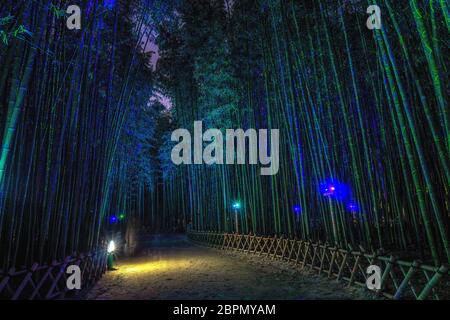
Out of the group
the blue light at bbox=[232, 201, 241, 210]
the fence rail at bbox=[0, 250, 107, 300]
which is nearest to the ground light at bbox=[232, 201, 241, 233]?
the blue light at bbox=[232, 201, 241, 210]

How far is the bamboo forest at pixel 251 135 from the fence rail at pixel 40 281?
0.02 metres

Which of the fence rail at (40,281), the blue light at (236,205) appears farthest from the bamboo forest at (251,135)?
the blue light at (236,205)

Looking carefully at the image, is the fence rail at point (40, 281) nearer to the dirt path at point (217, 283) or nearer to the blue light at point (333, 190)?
the dirt path at point (217, 283)

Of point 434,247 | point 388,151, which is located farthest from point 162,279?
point 388,151

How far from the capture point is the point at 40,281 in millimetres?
3547

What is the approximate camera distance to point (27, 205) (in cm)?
379

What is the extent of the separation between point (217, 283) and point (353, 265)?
250 cm

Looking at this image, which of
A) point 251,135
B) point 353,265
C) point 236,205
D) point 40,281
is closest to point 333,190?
point 353,265

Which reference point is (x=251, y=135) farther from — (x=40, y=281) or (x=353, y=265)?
(x=40, y=281)

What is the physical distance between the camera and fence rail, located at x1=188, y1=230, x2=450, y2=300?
3.53 m
